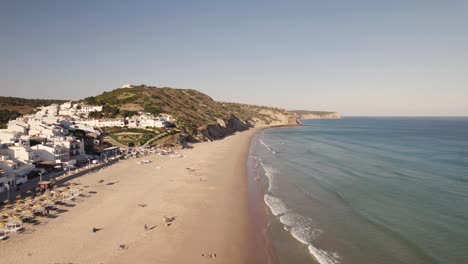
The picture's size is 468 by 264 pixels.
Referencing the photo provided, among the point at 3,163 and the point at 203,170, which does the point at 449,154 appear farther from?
the point at 3,163

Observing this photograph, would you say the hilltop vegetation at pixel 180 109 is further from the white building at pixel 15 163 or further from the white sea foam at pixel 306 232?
the white sea foam at pixel 306 232

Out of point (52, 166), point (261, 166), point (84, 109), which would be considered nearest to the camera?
point (52, 166)

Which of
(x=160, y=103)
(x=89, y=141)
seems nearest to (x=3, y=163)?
(x=89, y=141)

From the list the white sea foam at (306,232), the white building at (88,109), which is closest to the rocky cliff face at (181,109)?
the white building at (88,109)

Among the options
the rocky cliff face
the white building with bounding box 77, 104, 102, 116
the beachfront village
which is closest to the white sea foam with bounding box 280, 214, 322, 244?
the beachfront village

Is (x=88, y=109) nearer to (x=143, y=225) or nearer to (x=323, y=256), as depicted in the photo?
(x=143, y=225)

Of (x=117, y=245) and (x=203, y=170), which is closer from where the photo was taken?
(x=117, y=245)
